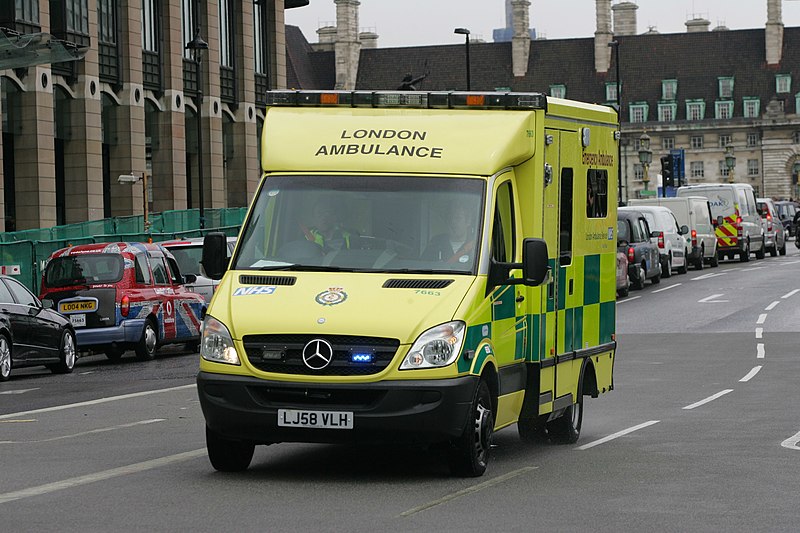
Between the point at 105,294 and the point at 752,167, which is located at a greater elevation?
the point at 752,167

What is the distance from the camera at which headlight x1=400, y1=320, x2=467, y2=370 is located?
35.0ft

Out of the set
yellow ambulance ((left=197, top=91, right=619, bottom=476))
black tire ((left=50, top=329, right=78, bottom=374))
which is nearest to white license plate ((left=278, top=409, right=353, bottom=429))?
yellow ambulance ((left=197, top=91, right=619, bottom=476))

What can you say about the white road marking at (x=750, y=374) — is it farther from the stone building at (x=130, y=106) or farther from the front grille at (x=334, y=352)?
the stone building at (x=130, y=106)

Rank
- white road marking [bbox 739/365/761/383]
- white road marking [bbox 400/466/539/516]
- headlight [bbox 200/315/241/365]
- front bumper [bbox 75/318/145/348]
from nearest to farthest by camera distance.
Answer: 1. white road marking [bbox 400/466/539/516]
2. headlight [bbox 200/315/241/365]
3. white road marking [bbox 739/365/761/383]
4. front bumper [bbox 75/318/145/348]

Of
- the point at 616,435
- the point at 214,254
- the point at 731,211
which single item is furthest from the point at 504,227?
the point at 731,211

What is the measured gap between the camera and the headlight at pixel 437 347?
1067 cm

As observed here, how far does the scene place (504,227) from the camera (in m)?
12.0

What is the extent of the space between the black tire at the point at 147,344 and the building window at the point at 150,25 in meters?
29.8

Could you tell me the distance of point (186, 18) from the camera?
58250 mm

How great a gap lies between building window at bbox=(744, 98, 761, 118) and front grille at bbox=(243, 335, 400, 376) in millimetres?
145777

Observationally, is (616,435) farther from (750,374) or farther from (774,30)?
(774,30)

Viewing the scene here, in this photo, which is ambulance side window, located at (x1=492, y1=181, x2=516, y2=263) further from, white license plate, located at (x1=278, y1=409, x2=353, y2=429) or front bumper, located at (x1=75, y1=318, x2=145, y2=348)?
front bumper, located at (x1=75, y1=318, x2=145, y2=348)

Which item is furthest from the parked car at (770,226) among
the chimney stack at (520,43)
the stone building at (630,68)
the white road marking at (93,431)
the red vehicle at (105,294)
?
the chimney stack at (520,43)

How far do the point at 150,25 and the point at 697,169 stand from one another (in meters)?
111
